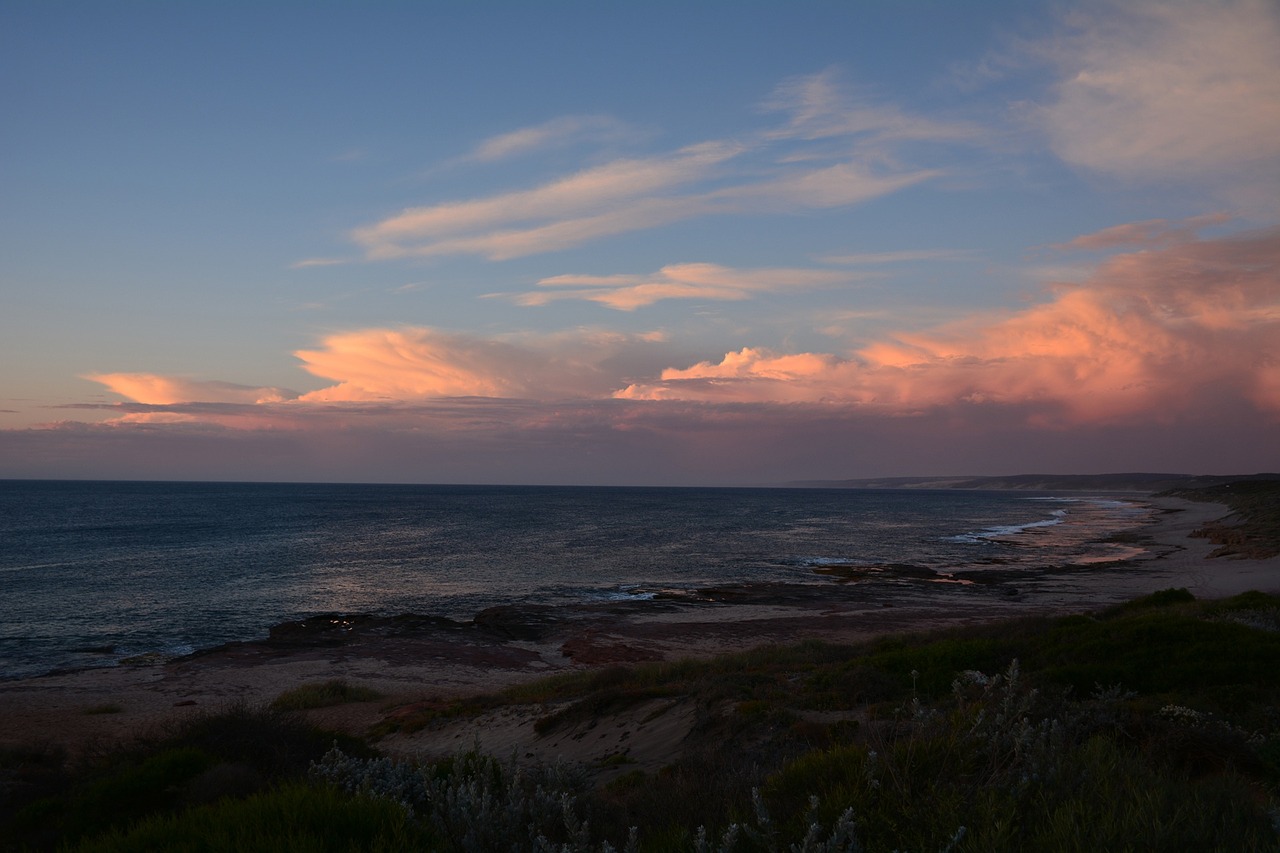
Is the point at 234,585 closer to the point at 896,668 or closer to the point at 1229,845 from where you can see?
the point at 896,668


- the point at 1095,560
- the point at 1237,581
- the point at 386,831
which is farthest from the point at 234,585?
the point at 1095,560

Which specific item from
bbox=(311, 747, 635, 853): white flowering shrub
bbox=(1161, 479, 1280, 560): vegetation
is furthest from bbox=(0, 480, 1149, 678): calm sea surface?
bbox=(311, 747, 635, 853): white flowering shrub

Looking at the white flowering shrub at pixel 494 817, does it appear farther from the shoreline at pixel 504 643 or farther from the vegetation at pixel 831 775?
the shoreline at pixel 504 643

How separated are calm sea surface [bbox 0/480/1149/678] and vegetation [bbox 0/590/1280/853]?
23.0m

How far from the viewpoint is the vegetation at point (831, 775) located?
4234 millimetres

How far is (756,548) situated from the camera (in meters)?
68.1

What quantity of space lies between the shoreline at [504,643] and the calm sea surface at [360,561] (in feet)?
10.8

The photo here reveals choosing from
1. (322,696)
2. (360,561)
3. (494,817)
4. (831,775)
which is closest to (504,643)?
(322,696)

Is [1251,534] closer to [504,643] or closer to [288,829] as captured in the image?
[504,643]

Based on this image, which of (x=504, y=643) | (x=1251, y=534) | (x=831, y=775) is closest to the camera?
(x=831, y=775)

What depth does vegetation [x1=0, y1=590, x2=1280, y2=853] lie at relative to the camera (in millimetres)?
4234

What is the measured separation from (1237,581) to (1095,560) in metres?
19.5

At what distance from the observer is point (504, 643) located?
29.9 metres

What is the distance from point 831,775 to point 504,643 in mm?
26146
